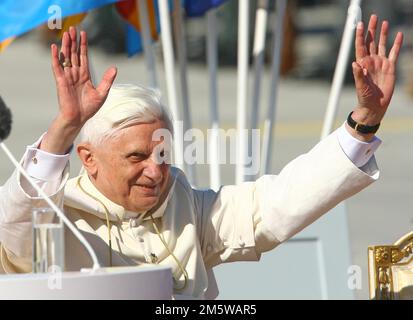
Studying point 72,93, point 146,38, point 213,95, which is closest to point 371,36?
point 72,93

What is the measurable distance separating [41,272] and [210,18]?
2703 millimetres

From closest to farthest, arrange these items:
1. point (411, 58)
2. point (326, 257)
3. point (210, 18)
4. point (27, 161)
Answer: point (27, 161) → point (326, 257) → point (210, 18) → point (411, 58)

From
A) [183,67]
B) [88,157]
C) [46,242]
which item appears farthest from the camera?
[183,67]

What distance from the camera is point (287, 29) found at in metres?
17.1

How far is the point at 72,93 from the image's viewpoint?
3166 mm

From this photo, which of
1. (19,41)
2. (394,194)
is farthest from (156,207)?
(19,41)

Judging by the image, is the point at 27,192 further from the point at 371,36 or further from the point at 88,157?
the point at 371,36

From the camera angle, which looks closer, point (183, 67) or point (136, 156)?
point (136, 156)

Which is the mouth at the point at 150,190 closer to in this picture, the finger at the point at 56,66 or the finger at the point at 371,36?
the finger at the point at 56,66

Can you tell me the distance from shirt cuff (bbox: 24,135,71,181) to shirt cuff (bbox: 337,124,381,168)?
2.41ft

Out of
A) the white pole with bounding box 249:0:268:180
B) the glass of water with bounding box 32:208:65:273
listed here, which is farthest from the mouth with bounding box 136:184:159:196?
the white pole with bounding box 249:0:268:180

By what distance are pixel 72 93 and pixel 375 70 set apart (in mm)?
782

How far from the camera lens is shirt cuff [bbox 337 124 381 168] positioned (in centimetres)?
337

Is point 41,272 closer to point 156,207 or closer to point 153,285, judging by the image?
point 153,285
